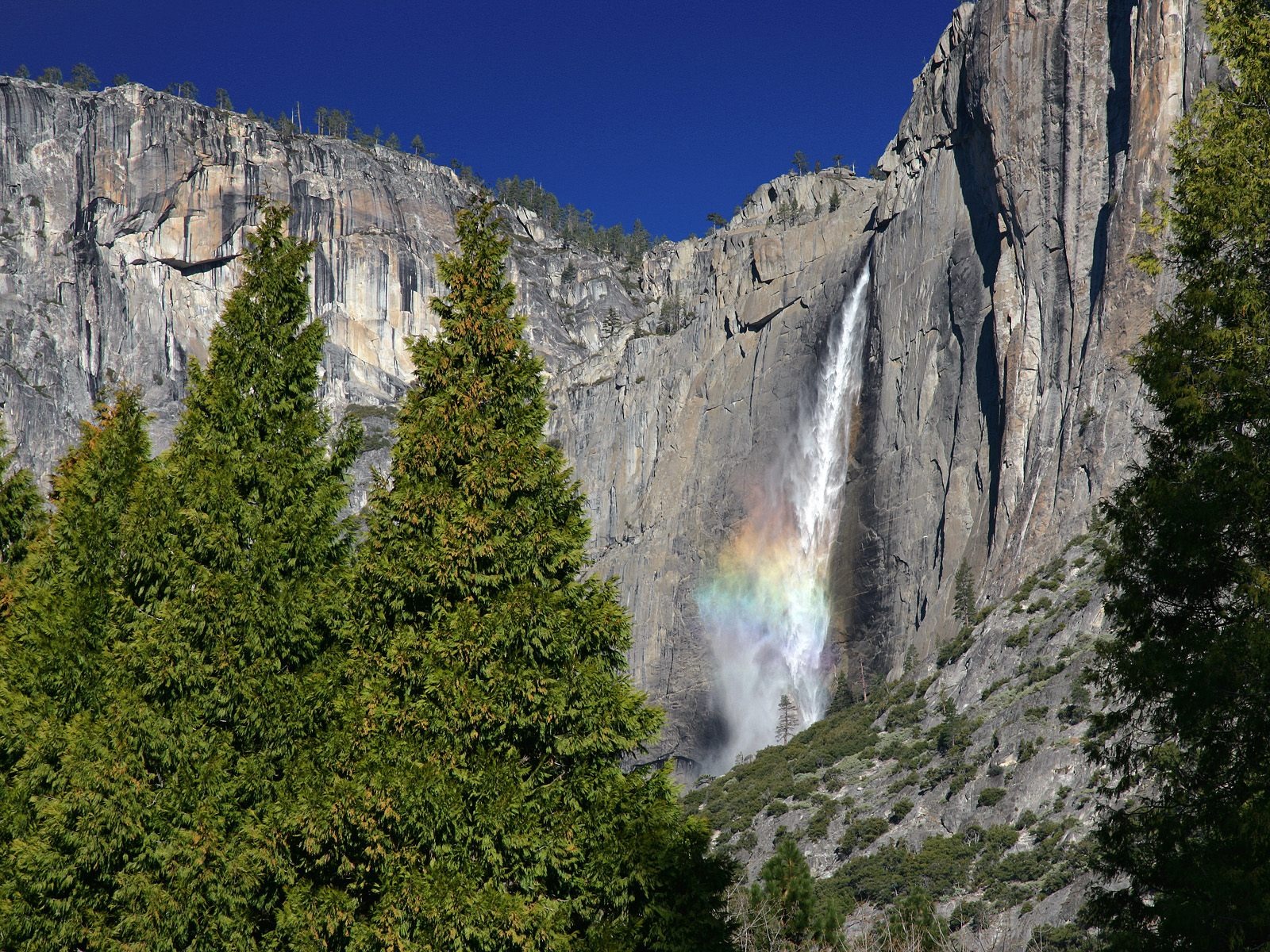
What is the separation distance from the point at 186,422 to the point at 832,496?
3183 inches

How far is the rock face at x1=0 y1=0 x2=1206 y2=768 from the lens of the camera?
6912 centimetres

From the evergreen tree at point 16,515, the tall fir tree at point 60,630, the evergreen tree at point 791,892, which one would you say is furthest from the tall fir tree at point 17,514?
the evergreen tree at point 791,892

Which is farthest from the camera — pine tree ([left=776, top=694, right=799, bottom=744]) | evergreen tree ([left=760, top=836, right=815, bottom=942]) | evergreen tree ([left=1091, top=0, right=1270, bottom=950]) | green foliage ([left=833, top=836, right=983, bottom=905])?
pine tree ([left=776, top=694, right=799, bottom=744])

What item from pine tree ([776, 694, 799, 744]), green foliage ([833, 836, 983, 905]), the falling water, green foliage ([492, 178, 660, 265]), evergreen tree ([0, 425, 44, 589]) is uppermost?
green foliage ([492, 178, 660, 265])

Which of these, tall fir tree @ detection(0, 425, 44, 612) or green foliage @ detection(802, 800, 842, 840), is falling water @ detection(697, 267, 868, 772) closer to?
green foliage @ detection(802, 800, 842, 840)

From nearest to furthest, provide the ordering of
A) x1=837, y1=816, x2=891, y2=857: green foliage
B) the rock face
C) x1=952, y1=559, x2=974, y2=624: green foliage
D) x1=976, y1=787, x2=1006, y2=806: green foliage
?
x1=976, y1=787, x2=1006, y2=806: green foliage → x1=837, y1=816, x2=891, y2=857: green foliage → the rock face → x1=952, y1=559, x2=974, y2=624: green foliage

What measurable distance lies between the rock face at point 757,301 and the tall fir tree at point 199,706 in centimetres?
1096

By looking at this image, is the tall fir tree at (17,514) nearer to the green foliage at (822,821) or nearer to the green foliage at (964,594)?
the green foliage at (822,821)

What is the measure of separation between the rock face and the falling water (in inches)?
74.3

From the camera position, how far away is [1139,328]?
63.8m

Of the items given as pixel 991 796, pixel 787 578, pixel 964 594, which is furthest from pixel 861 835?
pixel 787 578

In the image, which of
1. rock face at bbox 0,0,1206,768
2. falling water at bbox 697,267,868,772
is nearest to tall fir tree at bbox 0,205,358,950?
rock face at bbox 0,0,1206,768

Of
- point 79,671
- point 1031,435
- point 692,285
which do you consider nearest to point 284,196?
point 692,285

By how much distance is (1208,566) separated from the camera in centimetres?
1158
